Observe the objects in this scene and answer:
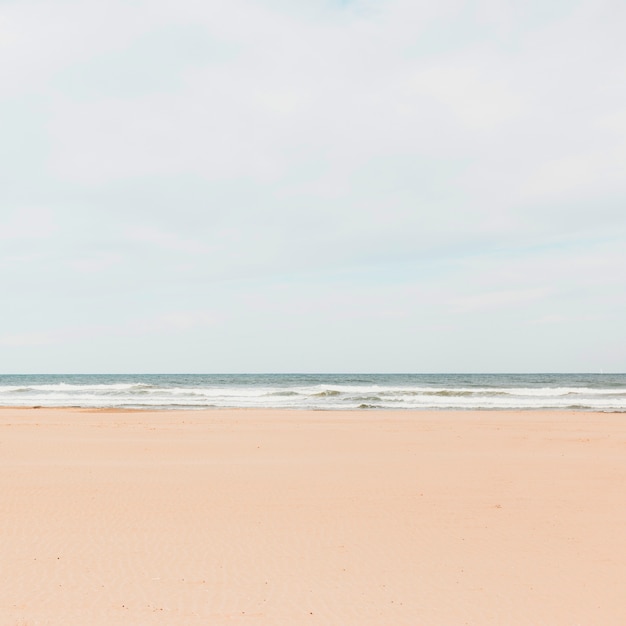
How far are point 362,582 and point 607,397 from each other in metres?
43.3

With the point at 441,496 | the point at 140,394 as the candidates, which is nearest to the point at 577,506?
A: the point at 441,496

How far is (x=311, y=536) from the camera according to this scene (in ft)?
25.4

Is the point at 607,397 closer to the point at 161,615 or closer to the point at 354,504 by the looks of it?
the point at 354,504

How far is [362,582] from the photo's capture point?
20.3 feet

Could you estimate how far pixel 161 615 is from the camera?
5.38 m

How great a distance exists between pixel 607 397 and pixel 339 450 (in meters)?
35.6

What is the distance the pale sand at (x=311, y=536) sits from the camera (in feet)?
18.4

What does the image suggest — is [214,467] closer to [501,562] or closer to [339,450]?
[339,450]

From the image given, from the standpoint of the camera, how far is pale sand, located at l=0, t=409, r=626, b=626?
5.61 m

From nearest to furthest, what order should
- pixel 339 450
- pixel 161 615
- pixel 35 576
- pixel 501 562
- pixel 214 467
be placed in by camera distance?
pixel 161 615, pixel 35 576, pixel 501 562, pixel 214 467, pixel 339 450

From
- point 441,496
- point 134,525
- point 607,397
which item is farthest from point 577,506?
point 607,397

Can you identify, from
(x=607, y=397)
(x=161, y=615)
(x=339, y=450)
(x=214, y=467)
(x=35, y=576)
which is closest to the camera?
(x=161, y=615)

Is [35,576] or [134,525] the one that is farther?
[134,525]

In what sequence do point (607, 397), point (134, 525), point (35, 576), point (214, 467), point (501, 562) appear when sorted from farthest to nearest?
point (607, 397)
point (214, 467)
point (134, 525)
point (501, 562)
point (35, 576)
